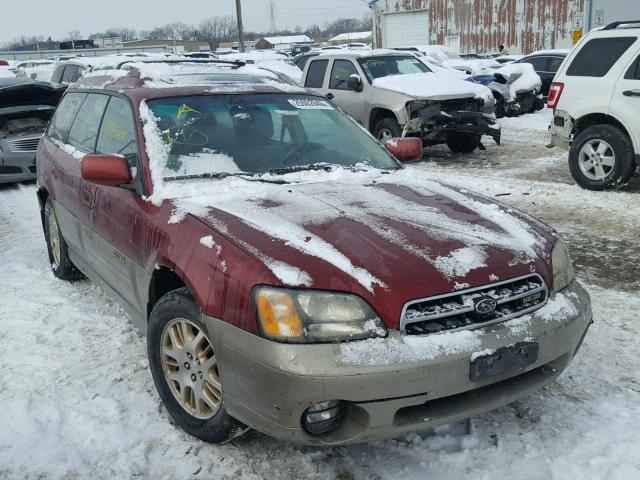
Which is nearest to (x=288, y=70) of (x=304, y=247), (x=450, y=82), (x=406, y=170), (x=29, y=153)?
(x=450, y=82)

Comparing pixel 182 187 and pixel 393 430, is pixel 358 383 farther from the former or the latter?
pixel 182 187

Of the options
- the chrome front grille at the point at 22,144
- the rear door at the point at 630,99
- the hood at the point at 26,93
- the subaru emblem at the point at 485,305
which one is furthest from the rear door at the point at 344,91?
the subaru emblem at the point at 485,305

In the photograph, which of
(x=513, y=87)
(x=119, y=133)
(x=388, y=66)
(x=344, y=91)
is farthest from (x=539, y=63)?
(x=119, y=133)

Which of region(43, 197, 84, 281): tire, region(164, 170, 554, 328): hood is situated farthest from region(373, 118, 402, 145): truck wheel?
region(164, 170, 554, 328): hood

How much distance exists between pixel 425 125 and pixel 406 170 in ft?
20.9

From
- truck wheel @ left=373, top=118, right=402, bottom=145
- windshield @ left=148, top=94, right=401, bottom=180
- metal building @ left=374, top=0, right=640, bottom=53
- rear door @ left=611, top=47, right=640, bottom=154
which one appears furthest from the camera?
metal building @ left=374, top=0, right=640, bottom=53

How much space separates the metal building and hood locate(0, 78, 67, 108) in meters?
27.3

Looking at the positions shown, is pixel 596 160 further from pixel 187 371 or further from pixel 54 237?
pixel 187 371

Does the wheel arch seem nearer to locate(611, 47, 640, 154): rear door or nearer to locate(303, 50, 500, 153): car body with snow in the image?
locate(611, 47, 640, 154): rear door

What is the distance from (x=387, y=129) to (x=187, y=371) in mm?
8210

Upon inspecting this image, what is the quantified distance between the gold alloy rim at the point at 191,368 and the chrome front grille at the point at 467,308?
88 cm

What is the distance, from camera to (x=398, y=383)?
90.1 inches

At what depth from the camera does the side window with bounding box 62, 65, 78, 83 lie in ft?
44.3

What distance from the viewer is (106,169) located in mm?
3221
